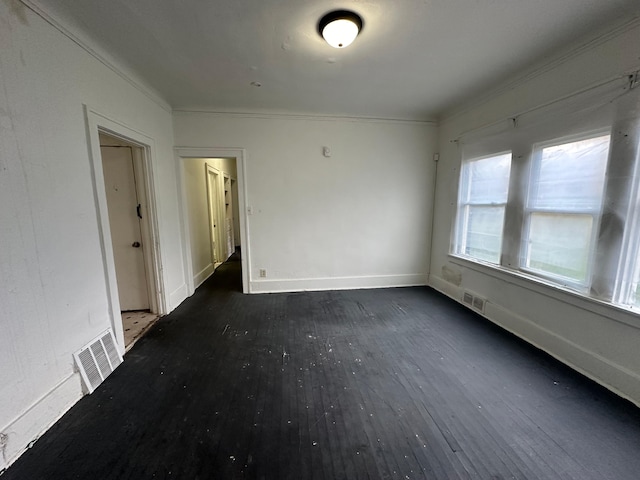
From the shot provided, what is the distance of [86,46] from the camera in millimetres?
1913

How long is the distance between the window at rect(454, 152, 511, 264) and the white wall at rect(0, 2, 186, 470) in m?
3.88

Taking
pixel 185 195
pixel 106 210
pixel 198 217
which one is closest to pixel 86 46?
pixel 106 210

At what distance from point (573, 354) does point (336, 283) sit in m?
2.67

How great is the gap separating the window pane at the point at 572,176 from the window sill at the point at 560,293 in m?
0.68

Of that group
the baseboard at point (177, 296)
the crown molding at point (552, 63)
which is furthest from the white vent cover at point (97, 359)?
the crown molding at point (552, 63)

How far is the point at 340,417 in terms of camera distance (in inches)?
64.1

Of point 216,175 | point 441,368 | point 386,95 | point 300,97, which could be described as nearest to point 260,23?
point 300,97

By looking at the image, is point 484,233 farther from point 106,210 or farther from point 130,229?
point 130,229

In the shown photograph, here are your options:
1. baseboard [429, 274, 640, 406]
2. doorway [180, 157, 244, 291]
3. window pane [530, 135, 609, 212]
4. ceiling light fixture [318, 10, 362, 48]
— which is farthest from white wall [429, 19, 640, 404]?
doorway [180, 157, 244, 291]

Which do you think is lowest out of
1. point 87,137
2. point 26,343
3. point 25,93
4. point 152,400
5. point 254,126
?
point 152,400

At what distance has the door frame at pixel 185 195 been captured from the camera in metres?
3.49

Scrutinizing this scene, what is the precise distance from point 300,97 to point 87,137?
2145 millimetres

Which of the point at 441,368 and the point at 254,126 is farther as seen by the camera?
the point at 254,126

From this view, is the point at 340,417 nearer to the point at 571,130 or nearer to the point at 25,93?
the point at 25,93
